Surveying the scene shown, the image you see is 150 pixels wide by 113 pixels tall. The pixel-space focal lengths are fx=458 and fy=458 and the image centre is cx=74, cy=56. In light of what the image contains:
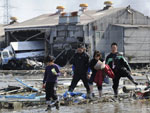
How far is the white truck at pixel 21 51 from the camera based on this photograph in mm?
51594

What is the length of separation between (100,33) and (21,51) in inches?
383

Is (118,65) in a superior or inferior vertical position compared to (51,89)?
superior

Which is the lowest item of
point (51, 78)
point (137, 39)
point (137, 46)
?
point (137, 46)

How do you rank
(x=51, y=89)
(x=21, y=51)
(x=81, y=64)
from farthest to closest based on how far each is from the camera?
(x=21, y=51) → (x=81, y=64) → (x=51, y=89)

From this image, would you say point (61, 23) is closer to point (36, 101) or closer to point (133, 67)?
point (133, 67)

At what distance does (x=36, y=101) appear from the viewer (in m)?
12.9

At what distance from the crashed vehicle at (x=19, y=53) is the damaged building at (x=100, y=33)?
3.50ft

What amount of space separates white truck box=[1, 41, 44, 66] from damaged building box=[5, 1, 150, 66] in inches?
41.5

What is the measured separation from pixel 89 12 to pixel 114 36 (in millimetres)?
7845

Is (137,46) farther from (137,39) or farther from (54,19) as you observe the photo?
(54,19)

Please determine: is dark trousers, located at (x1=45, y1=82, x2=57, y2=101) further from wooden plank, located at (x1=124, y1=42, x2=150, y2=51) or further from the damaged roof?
the damaged roof

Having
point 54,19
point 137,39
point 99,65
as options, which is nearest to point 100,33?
point 137,39

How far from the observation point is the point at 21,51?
52906mm

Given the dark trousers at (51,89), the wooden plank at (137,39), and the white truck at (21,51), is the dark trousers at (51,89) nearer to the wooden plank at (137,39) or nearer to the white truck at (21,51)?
the wooden plank at (137,39)
